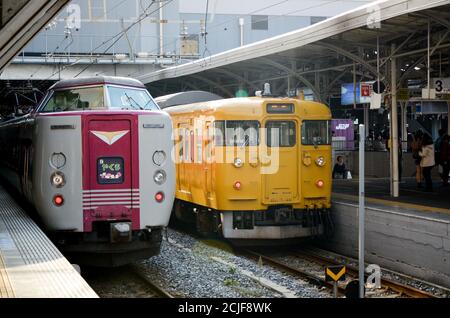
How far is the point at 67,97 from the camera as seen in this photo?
29.3 ft

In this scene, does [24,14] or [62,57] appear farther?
[62,57]

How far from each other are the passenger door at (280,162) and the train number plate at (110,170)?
3.33 meters

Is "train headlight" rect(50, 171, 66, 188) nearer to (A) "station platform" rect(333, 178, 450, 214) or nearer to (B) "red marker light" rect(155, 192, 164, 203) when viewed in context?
(B) "red marker light" rect(155, 192, 164, 203)

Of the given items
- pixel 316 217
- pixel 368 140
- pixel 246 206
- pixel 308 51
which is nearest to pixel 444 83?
pixel 308 51

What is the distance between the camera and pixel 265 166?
1075 centimetres

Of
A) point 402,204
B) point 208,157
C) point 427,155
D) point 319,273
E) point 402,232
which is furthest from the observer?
point 427,155

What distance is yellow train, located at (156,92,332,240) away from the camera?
418 inches

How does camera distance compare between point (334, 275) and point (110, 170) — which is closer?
point (334, 275)

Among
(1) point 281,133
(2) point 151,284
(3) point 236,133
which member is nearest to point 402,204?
(1) point 281,133

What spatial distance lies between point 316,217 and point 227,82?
32.3ft

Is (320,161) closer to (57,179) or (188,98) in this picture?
(188,98)

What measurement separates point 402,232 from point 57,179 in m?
5.31

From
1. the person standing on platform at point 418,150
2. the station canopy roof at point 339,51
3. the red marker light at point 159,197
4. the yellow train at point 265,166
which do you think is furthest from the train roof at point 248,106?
the person standing on platform at point 418,150
